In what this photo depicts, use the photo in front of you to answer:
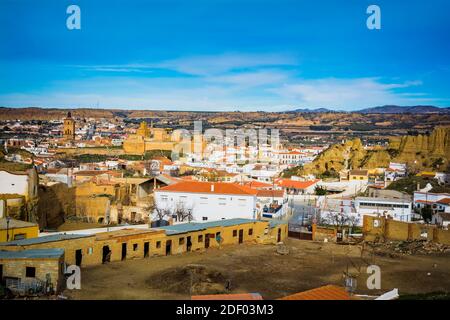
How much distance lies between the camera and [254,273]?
1777 centimetres

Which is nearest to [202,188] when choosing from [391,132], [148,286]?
[148,286]

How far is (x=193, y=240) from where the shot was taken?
69.6 feet

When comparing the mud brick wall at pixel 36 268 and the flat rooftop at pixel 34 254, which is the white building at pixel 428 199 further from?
the mud brick wall at pixel 36 268

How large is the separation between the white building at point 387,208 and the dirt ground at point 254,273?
28.7 feet

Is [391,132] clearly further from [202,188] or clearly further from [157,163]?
[202,188]

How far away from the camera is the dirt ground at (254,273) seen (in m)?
15.5

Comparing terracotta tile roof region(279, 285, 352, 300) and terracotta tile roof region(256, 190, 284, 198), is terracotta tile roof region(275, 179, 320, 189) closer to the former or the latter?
terracotta tile roof region(256, 190, 284, 198)

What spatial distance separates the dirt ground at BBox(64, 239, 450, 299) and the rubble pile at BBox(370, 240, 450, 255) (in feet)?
2.03

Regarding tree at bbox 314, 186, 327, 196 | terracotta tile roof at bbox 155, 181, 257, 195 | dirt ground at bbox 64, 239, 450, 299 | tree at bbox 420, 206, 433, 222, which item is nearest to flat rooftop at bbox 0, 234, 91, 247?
dirt ground at bbox 64, 239, 450, 299

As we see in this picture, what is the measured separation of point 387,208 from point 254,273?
53.3 ft

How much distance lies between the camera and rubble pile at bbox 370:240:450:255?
22.8 m

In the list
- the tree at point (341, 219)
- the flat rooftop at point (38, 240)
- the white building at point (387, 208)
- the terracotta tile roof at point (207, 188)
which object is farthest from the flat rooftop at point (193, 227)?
the white building at point (387, 208)

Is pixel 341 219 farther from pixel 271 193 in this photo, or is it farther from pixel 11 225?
pixel 11 225
